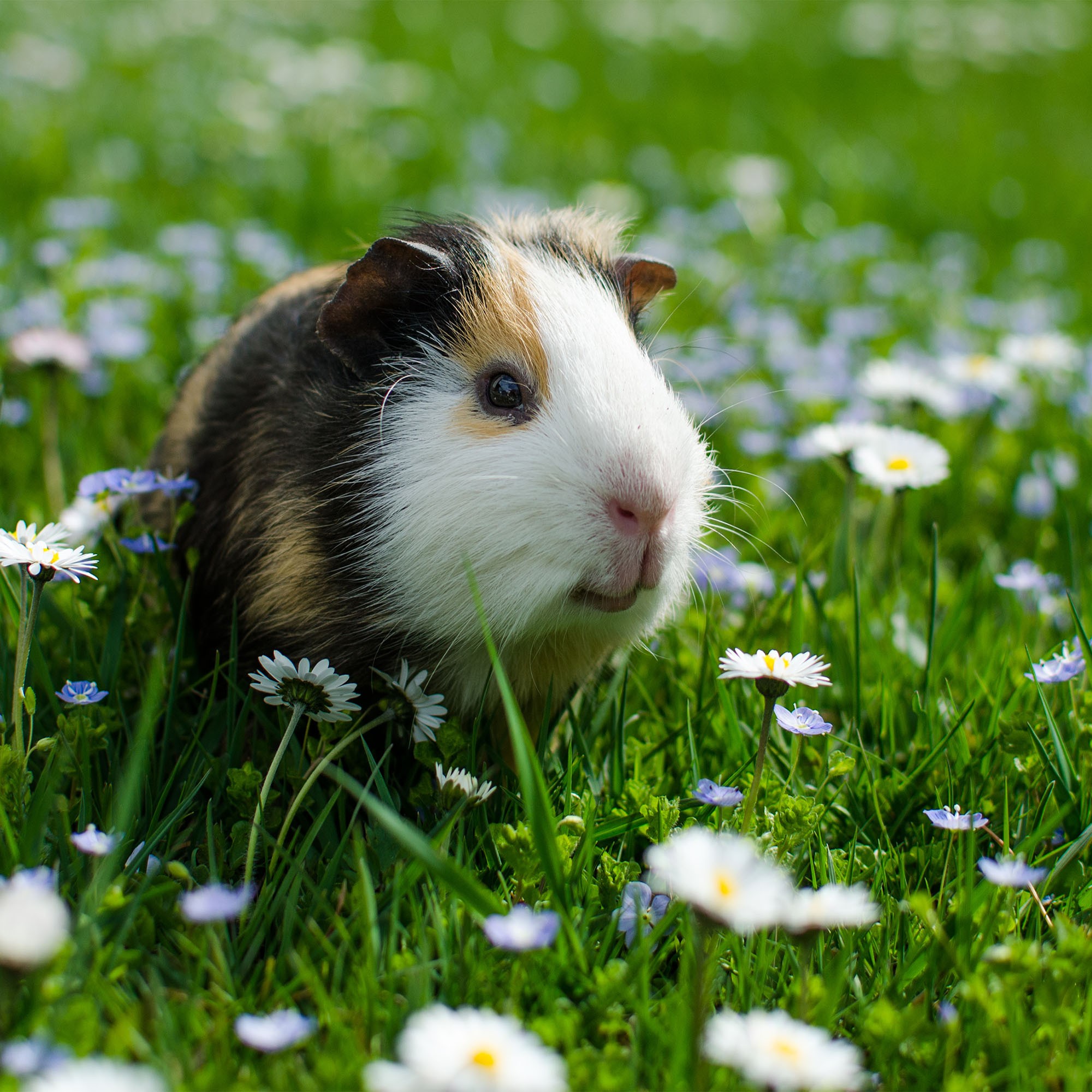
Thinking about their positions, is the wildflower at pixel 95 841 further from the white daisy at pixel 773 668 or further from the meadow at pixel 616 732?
the white daisy at pixel 773 668

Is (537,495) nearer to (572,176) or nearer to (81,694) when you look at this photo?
(81,694)

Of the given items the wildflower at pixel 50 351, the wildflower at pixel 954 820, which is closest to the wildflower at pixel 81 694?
the wildflower at pixel 50 351

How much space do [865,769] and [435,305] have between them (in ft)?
5.03

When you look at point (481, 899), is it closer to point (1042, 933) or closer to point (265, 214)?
point (1042, 933)

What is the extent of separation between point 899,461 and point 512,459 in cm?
149

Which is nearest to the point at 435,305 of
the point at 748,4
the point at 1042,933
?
the point at 1042,933

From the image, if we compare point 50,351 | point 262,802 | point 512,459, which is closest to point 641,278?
point 512,459

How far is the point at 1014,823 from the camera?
2.76m

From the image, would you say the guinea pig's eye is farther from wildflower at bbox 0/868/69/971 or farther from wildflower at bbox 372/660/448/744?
wildflower at bbox 0/868/69/971

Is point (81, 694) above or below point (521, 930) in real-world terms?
above

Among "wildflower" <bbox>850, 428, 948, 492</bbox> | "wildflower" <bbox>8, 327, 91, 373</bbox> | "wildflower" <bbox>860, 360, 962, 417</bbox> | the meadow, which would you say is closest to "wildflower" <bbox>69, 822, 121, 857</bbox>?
the meadow

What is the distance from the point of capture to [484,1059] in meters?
1.59

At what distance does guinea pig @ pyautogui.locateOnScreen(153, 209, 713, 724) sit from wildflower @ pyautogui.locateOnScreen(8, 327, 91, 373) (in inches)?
36.8

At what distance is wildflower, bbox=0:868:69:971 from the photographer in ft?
5.20
